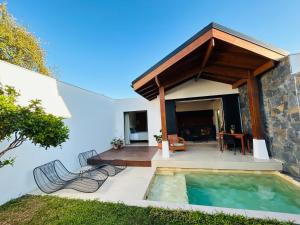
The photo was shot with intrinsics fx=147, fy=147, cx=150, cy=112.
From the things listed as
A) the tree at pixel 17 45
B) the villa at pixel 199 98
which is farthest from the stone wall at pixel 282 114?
the tree at pixel 17 45

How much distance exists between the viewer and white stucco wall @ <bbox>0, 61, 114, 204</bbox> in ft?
12.7

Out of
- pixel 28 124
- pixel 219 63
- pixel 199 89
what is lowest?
pixel 28 124

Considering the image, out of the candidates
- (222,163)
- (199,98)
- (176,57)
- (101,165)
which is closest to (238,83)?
(199,98)

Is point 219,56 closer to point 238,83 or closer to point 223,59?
point 223,59

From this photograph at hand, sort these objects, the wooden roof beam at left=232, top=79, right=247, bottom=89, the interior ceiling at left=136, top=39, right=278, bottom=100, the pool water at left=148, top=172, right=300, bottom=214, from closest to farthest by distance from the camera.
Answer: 1. the pool water at left=148, top=172, right=300, bottom=214
2. the interior ceiling at left=136, top=39, right=278, bottom=100
3. the wooden roof beam at left=232, top=79, right=247, bottom=89

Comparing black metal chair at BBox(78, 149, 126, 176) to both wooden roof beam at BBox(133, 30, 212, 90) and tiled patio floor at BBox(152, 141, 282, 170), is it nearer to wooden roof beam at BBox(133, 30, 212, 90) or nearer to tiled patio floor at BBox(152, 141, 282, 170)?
tiled patio floor at BBox(152, 141, 282, 170)

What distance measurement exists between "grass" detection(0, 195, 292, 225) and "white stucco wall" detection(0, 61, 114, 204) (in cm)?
79

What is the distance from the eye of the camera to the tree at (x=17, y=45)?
394 inches

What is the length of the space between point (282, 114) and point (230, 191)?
9.99ft

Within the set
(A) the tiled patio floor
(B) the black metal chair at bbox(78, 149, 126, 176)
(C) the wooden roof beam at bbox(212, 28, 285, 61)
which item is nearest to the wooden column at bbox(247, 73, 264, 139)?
(A) the tiled patio floor

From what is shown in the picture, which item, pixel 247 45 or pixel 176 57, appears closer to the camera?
pixel 247 45

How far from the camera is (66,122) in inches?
232

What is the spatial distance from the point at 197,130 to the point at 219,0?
26.2 ft

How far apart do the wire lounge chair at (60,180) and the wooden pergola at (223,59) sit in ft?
10.5
